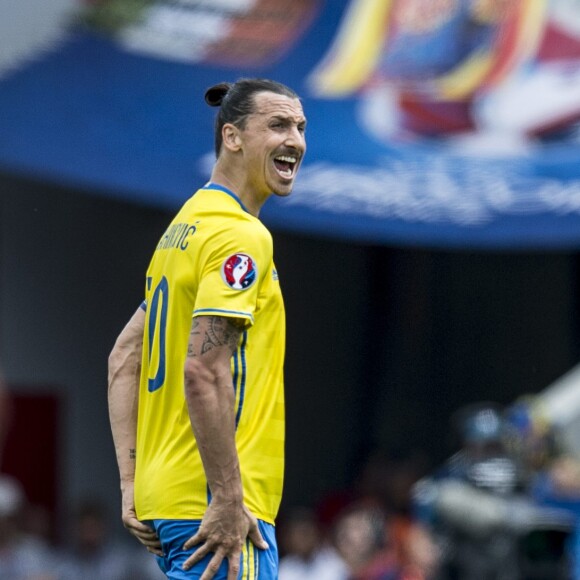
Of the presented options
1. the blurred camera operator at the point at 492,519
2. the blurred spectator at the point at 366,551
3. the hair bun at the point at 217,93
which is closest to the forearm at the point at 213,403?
the hair bun at the point at 217,93

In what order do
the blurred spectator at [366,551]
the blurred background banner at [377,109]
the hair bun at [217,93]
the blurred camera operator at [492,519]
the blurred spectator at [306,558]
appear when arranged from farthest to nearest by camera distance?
the blurred spectator at [306,558], the blurred background banner at [377,109], the blurred camera operator at [492,519], the blurred spectator at [366,551], the hair bun at [217,93]

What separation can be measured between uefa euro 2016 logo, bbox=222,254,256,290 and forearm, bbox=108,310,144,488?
57 cm

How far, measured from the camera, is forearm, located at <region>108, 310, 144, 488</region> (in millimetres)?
4340

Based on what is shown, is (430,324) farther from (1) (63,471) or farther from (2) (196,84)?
(2) (196,84)

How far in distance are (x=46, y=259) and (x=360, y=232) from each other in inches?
198

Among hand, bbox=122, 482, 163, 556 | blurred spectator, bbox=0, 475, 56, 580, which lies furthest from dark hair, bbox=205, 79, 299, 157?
blurred spectator, bbox=0, 475, 56, 580

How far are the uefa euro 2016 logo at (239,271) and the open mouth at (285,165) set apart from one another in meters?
0.36

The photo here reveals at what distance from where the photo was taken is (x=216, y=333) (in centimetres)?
385

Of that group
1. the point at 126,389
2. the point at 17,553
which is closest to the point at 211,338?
the point at 126,389

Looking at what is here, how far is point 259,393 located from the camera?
4.06 metres

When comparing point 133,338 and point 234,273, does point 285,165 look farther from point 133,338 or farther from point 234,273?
point 133,338

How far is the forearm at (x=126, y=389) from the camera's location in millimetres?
4340

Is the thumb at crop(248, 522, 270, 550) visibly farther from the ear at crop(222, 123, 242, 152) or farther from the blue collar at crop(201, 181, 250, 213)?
the ear at crop(222, 123, 242, 152)

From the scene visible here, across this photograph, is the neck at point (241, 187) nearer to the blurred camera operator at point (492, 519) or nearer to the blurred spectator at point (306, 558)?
the blurred camera operator at point (492, 519)
